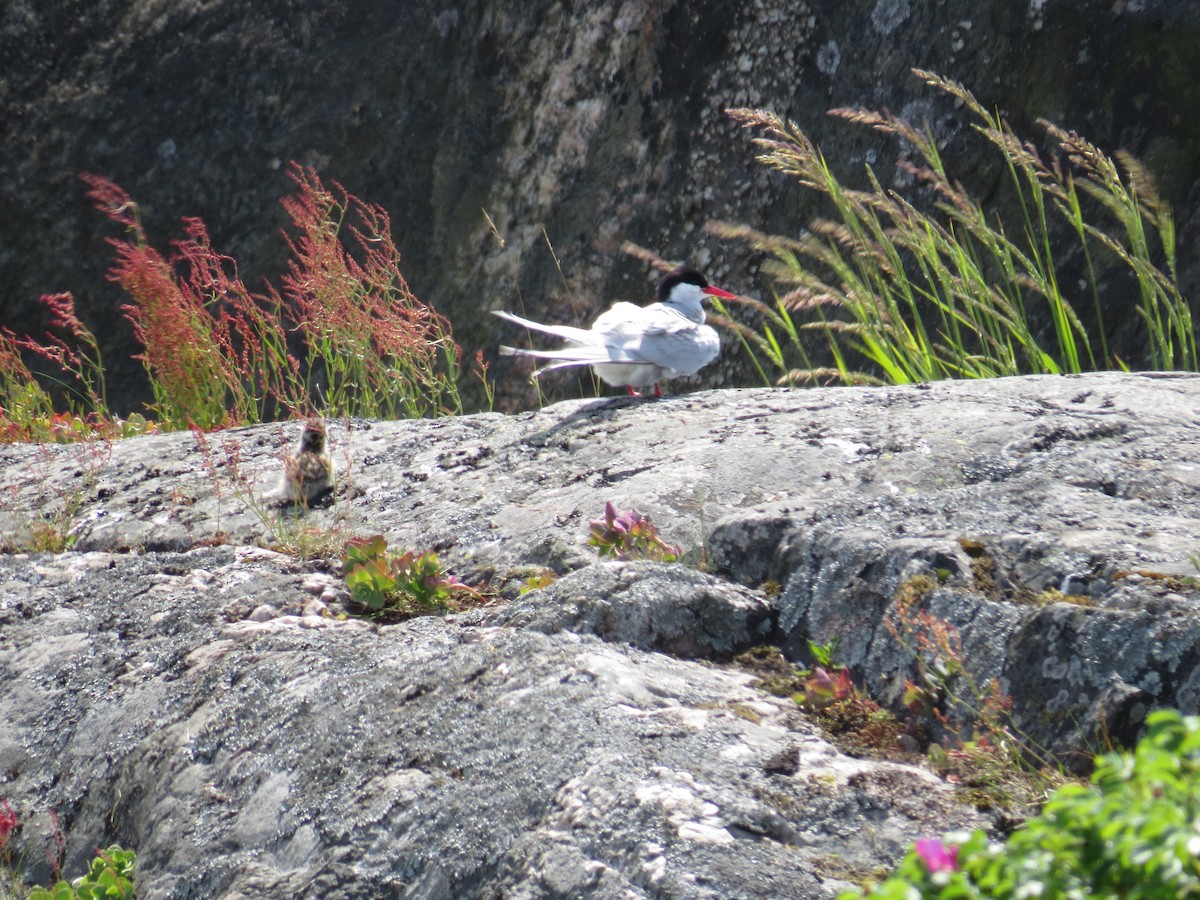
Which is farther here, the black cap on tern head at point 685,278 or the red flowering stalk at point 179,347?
the black cap on tern head at point 685,278

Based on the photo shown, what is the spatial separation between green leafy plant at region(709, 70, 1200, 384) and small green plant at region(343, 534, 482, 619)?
1.71m

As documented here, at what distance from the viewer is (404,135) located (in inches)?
281

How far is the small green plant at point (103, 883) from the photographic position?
238 cm

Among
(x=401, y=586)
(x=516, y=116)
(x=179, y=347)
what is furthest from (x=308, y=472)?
(x=516, y=116)

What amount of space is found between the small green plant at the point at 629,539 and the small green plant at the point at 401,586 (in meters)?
0.33

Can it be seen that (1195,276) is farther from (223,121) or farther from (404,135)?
(223,121)

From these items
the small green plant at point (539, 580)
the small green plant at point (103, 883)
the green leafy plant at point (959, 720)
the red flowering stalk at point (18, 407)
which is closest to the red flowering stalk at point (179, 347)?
the red flowering stalk at point (18, 407)

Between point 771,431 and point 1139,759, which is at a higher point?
point 1139,759

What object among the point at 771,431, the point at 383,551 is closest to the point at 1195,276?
the point at 771,431

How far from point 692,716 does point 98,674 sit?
1.46 metres

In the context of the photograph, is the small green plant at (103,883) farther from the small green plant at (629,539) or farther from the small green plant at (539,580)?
the small green plant at (629,539)

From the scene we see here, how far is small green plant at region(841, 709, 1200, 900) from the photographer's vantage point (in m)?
1.09

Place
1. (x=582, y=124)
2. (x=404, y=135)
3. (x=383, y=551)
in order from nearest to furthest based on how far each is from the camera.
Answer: (x=383, y=551), (x=582, y=124), (x=404, y=135)

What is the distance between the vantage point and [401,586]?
3.05m
